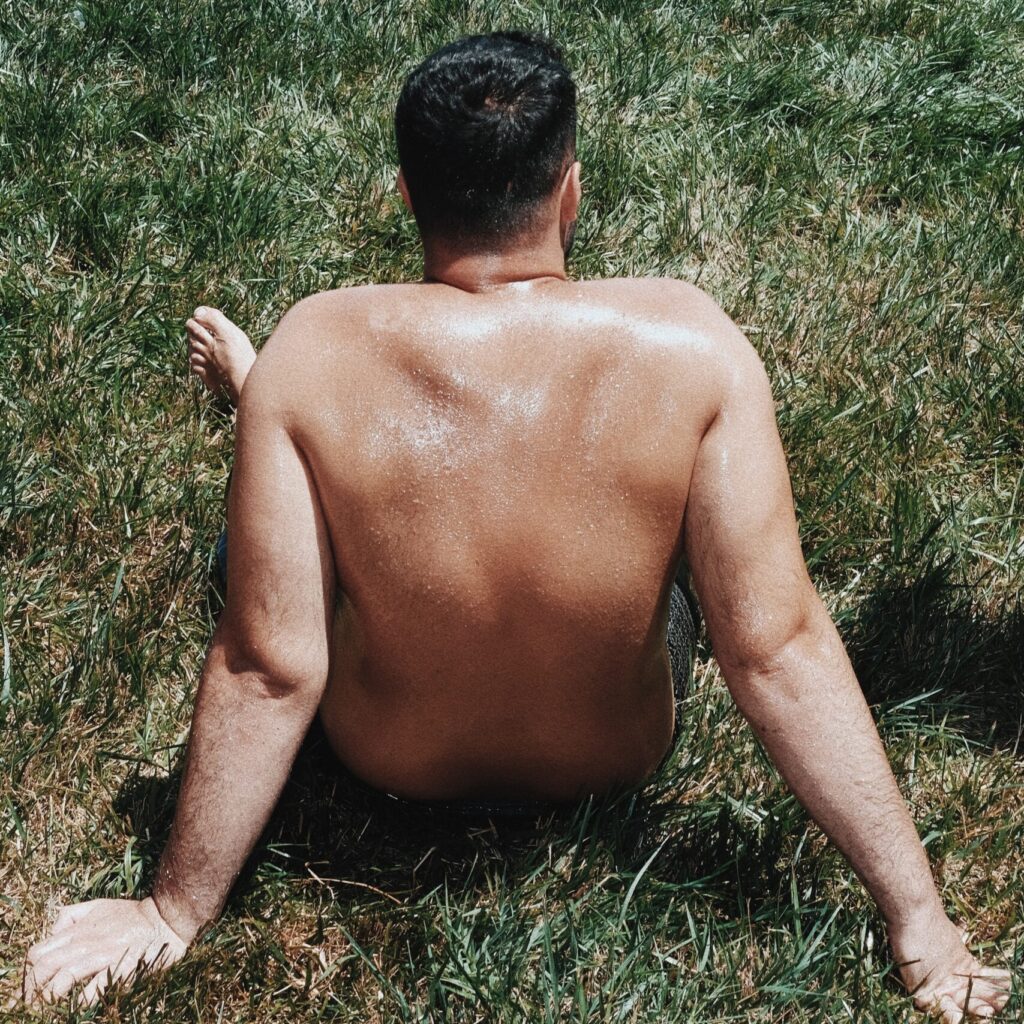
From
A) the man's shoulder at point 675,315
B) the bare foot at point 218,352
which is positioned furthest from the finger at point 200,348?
the man's shoulder at point 675,315

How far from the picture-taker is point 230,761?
2277 millimetres

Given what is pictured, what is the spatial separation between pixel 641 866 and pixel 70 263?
252 centimetres

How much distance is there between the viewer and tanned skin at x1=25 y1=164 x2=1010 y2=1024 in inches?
82.9

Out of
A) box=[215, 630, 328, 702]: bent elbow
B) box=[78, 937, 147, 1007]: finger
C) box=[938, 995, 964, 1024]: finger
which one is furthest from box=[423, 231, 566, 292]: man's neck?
box=[938, 995, 964, 1024]: finger

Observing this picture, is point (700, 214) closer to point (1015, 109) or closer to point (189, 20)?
point (1015, 109)

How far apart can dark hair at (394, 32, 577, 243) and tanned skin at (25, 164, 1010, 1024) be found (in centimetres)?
6

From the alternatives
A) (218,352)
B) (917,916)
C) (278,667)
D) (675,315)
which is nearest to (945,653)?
(917,916)

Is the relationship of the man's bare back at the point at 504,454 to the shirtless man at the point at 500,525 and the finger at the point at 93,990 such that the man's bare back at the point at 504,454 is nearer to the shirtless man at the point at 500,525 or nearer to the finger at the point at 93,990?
the shirtless man at the point at 500,525

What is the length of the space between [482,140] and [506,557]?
682 millimetres

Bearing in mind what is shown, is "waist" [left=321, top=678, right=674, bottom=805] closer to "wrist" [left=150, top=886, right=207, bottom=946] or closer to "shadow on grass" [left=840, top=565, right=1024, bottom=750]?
"wrist" [left=150, top=886, right=207, bottom=946]

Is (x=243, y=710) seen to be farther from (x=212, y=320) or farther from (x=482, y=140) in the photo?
(x=212, y=320)

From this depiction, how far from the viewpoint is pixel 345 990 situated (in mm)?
2492

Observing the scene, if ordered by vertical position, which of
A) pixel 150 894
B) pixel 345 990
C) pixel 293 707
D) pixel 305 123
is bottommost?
pixel 345 990

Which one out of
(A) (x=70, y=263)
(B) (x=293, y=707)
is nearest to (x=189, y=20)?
(A) (x=70, y=263)
